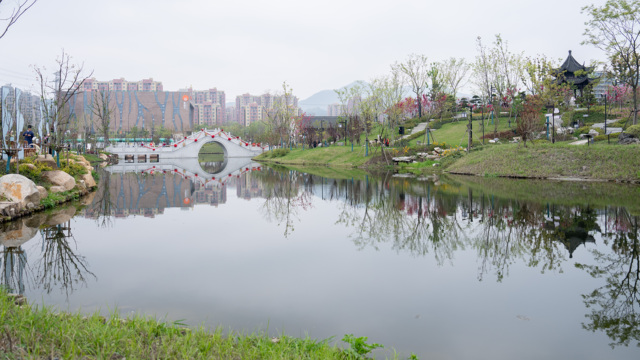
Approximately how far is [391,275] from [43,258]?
5.49 m

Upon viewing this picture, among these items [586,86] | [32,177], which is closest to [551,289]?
[32,177]

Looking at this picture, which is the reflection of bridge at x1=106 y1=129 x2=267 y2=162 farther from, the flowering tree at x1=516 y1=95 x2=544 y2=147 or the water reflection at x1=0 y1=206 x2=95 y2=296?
the water reflection at x1=0 y1=206 x2=95 y2=296

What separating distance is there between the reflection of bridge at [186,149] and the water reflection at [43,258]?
1799 inches

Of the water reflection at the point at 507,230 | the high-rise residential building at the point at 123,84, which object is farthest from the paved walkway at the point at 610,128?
the high-rise residential building at the point at 123,84

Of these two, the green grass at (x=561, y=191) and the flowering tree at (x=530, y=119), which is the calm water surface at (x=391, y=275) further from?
the flowering tree at (x=530, y=119)

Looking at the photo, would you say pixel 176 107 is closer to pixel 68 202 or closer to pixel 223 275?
pixel 68 202

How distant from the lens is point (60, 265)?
6.79 metres

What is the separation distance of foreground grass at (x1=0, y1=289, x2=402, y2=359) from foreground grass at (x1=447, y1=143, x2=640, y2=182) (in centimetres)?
1764

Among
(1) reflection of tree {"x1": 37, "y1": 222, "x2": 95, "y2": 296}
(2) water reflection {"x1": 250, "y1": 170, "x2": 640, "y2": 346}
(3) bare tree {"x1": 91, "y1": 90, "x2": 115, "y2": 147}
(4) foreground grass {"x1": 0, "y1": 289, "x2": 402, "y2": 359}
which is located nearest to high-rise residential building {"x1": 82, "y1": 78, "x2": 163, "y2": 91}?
(3) bare tree {"x1": 91, "y1": 90, "x2": 115, "y2": 147}

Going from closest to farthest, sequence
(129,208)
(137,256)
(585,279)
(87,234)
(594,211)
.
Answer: (585,279) < (137,256) < (87,234) < (594,211) < (129,208)

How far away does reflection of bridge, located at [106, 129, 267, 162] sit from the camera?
53.9 metres

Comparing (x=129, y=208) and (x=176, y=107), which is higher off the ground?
(x=176, y=107)

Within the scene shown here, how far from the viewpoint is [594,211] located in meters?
10.6

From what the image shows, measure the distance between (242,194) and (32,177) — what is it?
6.71 metres
